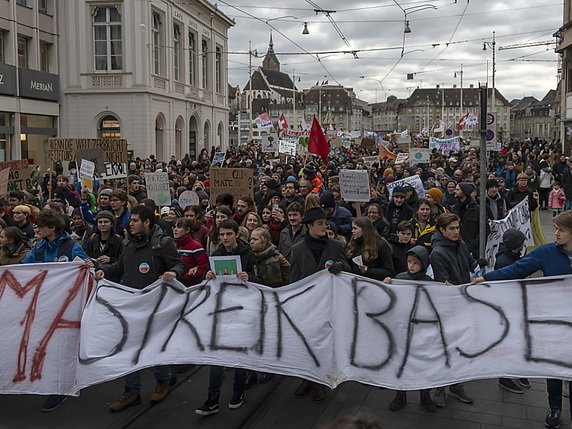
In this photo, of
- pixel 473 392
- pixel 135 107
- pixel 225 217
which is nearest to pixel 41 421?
pixel 225 217

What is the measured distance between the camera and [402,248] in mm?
6527

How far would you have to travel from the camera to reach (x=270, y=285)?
5.90 meters

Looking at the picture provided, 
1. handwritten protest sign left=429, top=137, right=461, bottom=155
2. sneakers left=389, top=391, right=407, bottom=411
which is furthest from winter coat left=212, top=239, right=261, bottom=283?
handwritten protest sign left=429, top=137, right=461, bottom=155

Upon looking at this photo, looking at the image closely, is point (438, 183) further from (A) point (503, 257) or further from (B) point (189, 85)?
(B) point (189, 85)

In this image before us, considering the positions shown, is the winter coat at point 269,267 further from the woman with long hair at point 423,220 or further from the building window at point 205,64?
the building window at point 205,64

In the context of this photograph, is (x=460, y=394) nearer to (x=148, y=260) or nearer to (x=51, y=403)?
(x=148, y=260)

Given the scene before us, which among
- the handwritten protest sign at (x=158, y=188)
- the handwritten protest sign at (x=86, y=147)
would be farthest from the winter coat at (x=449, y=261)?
the handwritten protest sign at (x=86, y=147)

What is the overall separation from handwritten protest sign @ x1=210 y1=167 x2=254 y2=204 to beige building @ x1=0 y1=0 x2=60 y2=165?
20.5 m

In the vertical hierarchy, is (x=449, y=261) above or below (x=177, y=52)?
below

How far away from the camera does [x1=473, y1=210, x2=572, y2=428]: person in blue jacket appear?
4867mm

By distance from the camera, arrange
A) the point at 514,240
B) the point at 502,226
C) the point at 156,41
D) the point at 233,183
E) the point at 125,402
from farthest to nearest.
Result: the point at 156,41 → the point at 233,183 → the point at 502,226 → the point at 514,240 → the point at 125,402

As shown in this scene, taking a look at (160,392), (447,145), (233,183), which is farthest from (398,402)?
(447,145)

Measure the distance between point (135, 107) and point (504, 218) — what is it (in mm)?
28955

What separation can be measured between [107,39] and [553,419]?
34.6 meters
